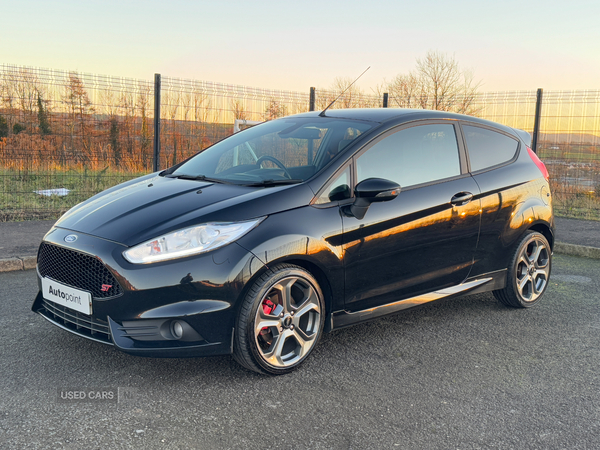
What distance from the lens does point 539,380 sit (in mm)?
3551

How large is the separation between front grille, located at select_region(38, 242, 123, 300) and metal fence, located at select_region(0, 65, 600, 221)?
5.89 metres

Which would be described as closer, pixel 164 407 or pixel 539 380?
pixel 164 407

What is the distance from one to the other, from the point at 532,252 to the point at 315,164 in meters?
2.43

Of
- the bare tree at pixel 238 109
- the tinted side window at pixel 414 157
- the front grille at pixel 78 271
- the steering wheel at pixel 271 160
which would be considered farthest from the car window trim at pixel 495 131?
the bare tree at pixel 238 109

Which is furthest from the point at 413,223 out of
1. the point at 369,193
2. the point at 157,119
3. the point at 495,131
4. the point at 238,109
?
the point at 238,109

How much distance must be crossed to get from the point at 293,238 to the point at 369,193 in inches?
25.1

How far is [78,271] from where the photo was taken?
133 inches

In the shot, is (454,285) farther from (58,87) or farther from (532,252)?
(58,87)

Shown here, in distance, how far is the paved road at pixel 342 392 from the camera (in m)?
2.79

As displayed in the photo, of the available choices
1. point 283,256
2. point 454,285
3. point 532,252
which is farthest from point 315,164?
point 532,252

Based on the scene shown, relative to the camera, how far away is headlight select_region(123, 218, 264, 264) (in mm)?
3221

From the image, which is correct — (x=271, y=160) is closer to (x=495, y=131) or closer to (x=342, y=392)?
(x=342, y=392)

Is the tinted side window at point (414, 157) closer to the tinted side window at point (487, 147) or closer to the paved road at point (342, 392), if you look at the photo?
the tinted side window at point (487, 147)

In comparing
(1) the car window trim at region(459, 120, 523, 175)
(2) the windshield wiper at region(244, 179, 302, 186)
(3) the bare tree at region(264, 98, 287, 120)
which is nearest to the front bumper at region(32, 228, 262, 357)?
(2) the windshield wiper at region(244, 179, 302, 186)
